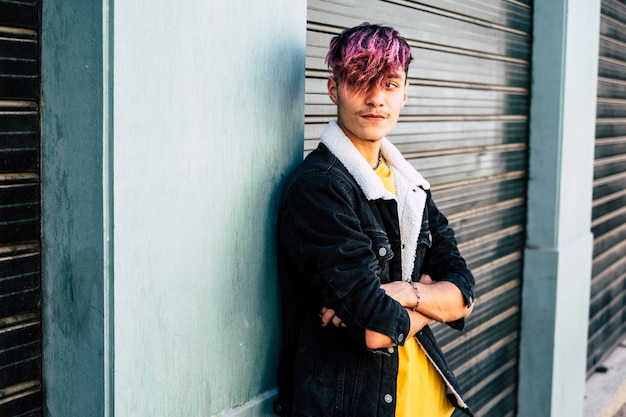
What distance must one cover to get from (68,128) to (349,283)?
882 mm

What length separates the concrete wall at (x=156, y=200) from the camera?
2.09 m

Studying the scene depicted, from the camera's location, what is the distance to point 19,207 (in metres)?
2.14

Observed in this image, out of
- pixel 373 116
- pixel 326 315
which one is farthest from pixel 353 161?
pixel 326 315

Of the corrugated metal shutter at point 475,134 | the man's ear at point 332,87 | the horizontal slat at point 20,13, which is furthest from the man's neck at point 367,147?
the horizontal slat at point 20,13

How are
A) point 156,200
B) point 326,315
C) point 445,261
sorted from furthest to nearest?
point 445,261
point 326,315
point 156,200

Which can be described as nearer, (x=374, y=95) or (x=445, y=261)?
(x=374, y=95)

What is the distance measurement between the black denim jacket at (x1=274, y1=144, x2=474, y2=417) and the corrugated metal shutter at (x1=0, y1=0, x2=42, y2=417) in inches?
30.1

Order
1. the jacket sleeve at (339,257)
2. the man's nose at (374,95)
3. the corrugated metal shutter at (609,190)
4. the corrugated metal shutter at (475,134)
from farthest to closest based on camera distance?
the corrugated metal shutter at (609,190), the corrugated metal shutter at (475,134), the man's nose at (374,95), the jacket sleeve at (339,257)

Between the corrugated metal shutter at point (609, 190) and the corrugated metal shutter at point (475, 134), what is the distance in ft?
5.40

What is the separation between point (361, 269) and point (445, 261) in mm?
646

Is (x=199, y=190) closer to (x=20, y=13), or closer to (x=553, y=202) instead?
(x=20, y=13)

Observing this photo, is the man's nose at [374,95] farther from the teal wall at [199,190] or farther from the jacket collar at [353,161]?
the teal wall at [199,190]

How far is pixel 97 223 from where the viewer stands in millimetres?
2084

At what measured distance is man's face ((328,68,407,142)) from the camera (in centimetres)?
260
